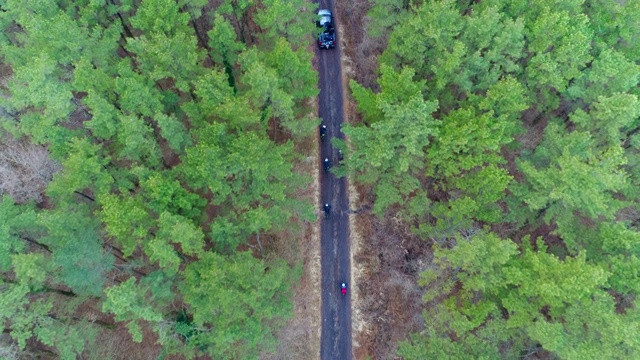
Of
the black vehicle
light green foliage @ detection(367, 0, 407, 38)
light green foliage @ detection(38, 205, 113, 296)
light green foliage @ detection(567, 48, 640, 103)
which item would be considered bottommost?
light green foliage @ detection(38, 205, 113, 296)

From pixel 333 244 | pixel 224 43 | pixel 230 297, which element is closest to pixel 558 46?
pixel 333 244

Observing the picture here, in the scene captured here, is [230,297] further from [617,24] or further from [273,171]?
[617,24]

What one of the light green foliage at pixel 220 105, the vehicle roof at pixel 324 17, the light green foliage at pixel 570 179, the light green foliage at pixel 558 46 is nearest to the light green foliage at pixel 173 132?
the light green foliage at pixel 220 105

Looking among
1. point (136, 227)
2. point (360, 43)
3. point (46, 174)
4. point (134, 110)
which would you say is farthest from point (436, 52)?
point (46, 174)

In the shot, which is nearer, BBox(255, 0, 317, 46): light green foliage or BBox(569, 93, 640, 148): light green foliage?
BBox(569, 93, 640, 148): light green foliage

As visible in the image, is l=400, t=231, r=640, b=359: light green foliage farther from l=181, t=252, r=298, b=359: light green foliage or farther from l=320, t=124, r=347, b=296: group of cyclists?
l=320, t=124, r=347, b=296: group of cyclists

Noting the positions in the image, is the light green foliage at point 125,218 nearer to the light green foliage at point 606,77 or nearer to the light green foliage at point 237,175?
the light green foliage at point 237,175

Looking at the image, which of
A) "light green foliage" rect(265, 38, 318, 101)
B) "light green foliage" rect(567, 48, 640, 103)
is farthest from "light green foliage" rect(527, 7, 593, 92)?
"light green foliage" rect(265, 38, 318, 101)
